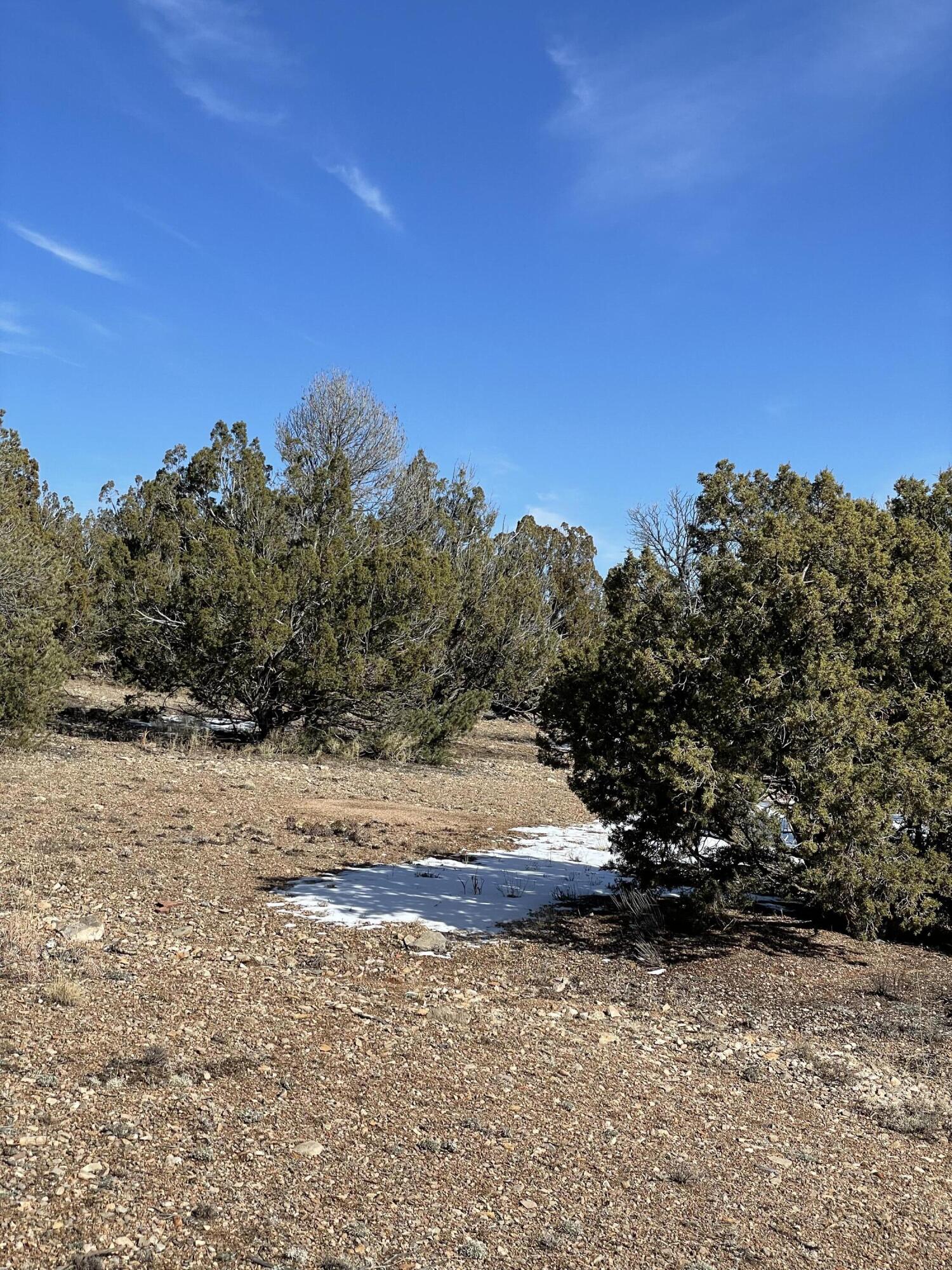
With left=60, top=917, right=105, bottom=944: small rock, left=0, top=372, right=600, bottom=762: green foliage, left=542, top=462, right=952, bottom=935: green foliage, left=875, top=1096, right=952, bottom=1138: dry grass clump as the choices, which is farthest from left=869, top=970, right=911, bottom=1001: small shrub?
left=0, top=372, right=600, bottom=762: green foliage

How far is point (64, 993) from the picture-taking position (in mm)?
5148

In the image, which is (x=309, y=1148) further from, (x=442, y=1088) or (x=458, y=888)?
(x=458, y=888)

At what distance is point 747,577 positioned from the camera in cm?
682

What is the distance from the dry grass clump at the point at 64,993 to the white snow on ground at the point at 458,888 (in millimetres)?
2409

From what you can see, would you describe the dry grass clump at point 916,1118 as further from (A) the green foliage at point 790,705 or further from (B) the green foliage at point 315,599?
(B) the green foliage at point 315,599

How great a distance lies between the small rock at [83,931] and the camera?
6.23 metres

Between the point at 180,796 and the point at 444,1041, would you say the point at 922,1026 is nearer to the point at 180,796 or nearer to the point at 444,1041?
the point at 444,1041

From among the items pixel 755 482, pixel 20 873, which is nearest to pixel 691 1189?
pixel 755 482

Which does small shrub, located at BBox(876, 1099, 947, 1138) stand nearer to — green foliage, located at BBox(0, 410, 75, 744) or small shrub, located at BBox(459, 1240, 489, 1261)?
small shrub, located at BBox(459, 1240, 489, 1261)

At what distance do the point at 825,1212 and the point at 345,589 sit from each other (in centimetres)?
1333

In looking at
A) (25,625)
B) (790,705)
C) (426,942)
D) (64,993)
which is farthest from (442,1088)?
(25,625)

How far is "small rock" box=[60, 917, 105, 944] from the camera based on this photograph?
623 centimetres

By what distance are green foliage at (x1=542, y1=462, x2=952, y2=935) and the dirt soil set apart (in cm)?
76

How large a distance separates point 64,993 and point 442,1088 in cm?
207
